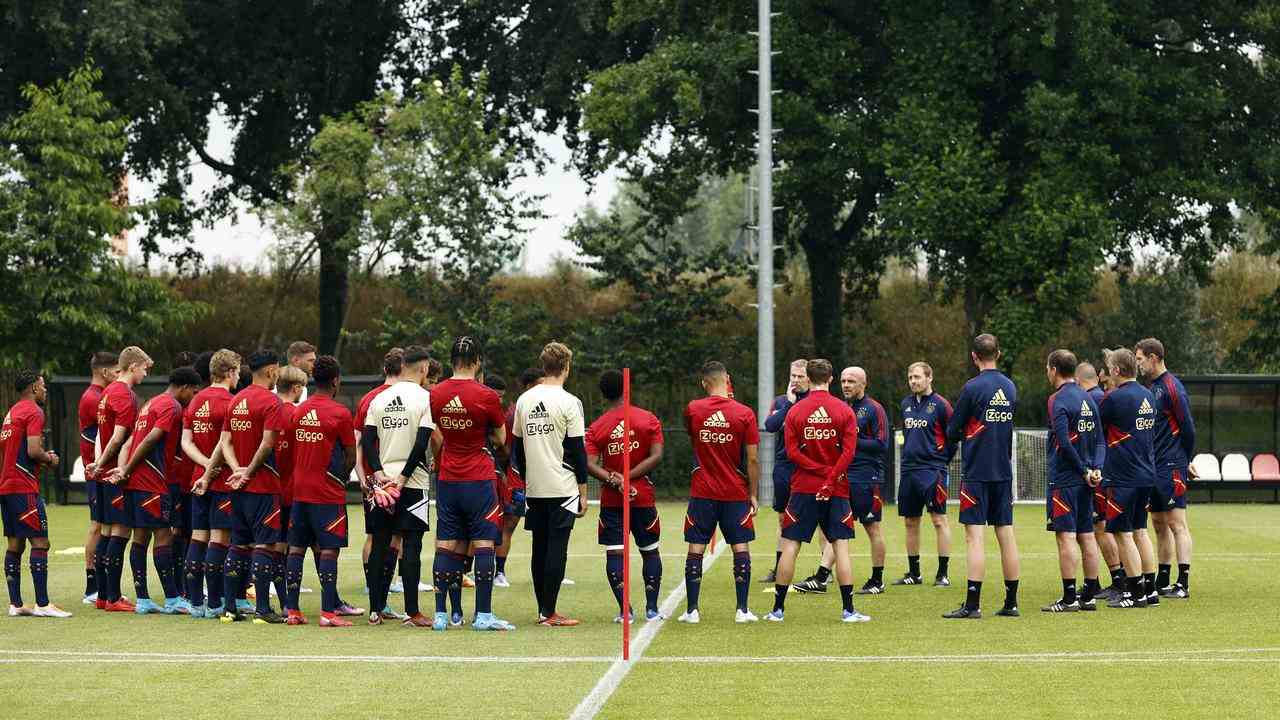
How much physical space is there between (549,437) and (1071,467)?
14.1 feet

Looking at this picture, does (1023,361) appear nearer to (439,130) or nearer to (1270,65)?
(1270,65)

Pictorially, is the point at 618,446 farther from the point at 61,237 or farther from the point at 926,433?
the point at 61,237

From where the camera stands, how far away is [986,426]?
1317cm

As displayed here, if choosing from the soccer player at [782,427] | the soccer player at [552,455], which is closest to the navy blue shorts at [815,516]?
the soccer player at [782,427]

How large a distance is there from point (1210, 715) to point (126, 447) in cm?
871

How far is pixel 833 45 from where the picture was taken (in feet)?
112

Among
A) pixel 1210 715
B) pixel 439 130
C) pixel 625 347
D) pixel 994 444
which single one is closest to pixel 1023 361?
pixel 625 347

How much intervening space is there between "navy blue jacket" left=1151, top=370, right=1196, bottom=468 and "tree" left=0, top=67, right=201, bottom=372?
24603mm

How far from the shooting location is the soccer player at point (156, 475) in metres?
13.8

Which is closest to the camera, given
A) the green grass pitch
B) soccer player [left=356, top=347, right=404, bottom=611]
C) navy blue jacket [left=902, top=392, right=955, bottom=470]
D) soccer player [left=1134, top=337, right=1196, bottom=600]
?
the green grass pitch

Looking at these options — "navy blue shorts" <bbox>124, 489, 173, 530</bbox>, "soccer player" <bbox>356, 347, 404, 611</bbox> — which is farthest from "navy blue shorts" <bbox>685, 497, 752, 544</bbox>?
"navy blue shorts" <bbox>124, 489, 173, 530</bbox>

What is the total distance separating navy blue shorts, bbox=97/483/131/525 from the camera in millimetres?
13953

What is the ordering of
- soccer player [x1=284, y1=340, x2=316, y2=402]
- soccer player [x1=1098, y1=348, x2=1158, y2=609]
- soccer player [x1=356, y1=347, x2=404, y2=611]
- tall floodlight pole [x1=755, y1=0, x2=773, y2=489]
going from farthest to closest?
1. tall floodlight pole [x1=755, y1=0, x2=773, y2=489]
2. soccer player [x1=1098, y1=348, x2=1158, y2=609]
3. soccer player [x1=284, y1=340, x2=316, y2=402]
4. soccer player [x1=356, y1=347, x2=404, y2=611]

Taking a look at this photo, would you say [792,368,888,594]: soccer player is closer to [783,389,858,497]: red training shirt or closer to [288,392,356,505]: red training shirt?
[783,389,858,497]: red training shirt
